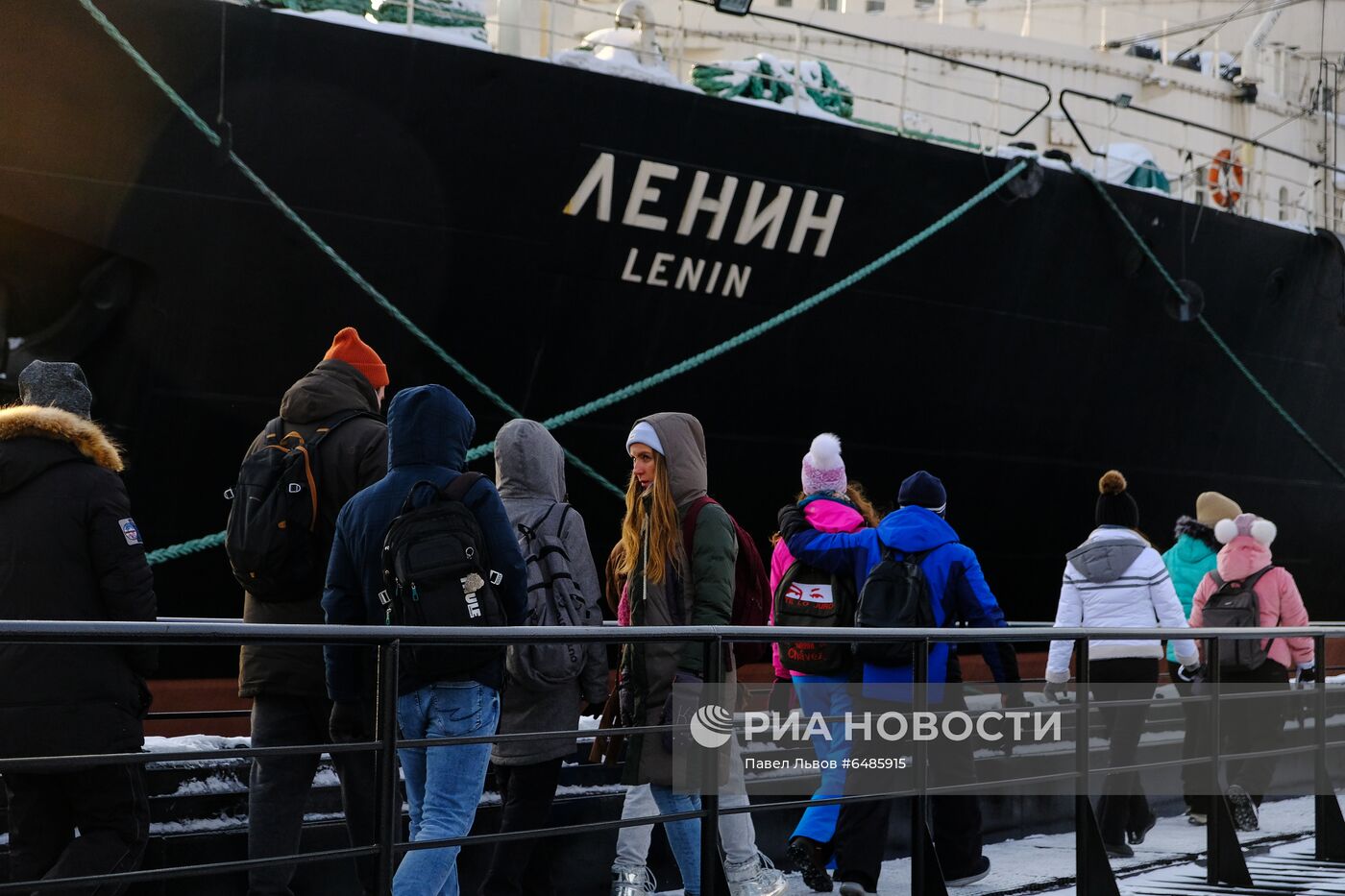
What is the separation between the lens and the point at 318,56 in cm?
822

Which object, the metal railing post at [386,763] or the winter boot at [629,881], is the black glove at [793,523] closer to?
the winter boot at [629,881]

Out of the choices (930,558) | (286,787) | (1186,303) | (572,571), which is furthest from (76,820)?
A: (1186,303)

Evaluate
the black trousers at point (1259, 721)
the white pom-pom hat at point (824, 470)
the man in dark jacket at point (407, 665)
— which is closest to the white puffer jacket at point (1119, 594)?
the black trousers at point (1259, 721)

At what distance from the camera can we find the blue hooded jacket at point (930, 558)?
5380 millimetres

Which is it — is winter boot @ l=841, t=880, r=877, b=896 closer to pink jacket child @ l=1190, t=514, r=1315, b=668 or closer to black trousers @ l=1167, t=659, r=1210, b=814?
black trousers @ l=1167, t=659, r=1210, b=814

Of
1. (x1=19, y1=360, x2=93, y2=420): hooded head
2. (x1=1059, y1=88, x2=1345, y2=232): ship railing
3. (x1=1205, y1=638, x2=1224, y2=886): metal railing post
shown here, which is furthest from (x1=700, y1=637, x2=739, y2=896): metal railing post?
(x1=1059, y1=88, x2=1345, y2=232): ship railing

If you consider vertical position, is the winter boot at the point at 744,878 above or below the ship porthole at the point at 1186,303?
below

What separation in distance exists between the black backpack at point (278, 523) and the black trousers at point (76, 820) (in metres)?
0.68

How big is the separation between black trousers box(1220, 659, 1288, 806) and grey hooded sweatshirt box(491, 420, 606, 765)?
148 inches

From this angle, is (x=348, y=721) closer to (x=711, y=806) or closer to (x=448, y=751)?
(x=448, y=751)

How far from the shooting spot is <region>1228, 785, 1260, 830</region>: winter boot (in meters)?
6.70

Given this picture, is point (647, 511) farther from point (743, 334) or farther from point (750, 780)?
point (743, 334)

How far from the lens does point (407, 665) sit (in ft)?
12.4

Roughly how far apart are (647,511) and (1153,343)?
27.0 feet
